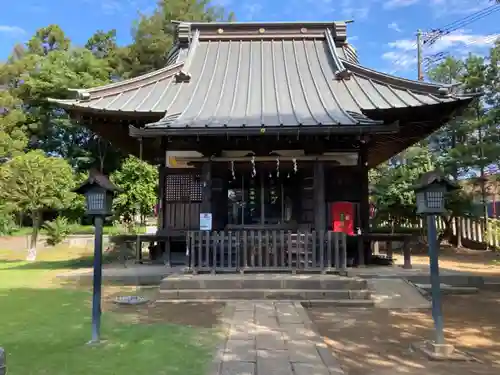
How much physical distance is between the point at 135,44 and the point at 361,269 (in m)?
28.3

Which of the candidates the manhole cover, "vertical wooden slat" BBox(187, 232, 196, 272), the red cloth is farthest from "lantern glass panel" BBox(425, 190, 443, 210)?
the red cloth

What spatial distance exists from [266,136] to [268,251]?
7.88ft

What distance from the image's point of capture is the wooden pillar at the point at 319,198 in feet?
30.0

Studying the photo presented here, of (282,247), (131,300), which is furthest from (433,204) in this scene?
(131,300)

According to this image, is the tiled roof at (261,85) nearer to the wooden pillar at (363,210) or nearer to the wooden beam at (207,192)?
the wooden beam at (207,192)

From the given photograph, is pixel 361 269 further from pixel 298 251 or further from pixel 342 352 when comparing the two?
pixel 342 352

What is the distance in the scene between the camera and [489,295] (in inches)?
339

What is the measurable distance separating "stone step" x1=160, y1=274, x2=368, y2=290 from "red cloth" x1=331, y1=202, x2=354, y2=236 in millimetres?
3078

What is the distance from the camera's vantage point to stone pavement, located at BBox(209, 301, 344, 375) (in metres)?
3.94

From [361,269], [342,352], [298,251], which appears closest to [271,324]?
[342,352]

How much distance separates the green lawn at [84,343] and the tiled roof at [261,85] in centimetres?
385

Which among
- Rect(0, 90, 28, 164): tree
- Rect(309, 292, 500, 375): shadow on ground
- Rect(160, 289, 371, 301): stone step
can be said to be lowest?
Rect(309, 292, 500, 375): shadow on ground

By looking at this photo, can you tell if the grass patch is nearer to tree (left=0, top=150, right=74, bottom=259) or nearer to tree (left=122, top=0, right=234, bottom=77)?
tree (left=0, top=150, right=74, bottom=259)

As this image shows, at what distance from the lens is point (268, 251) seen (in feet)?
28.2
